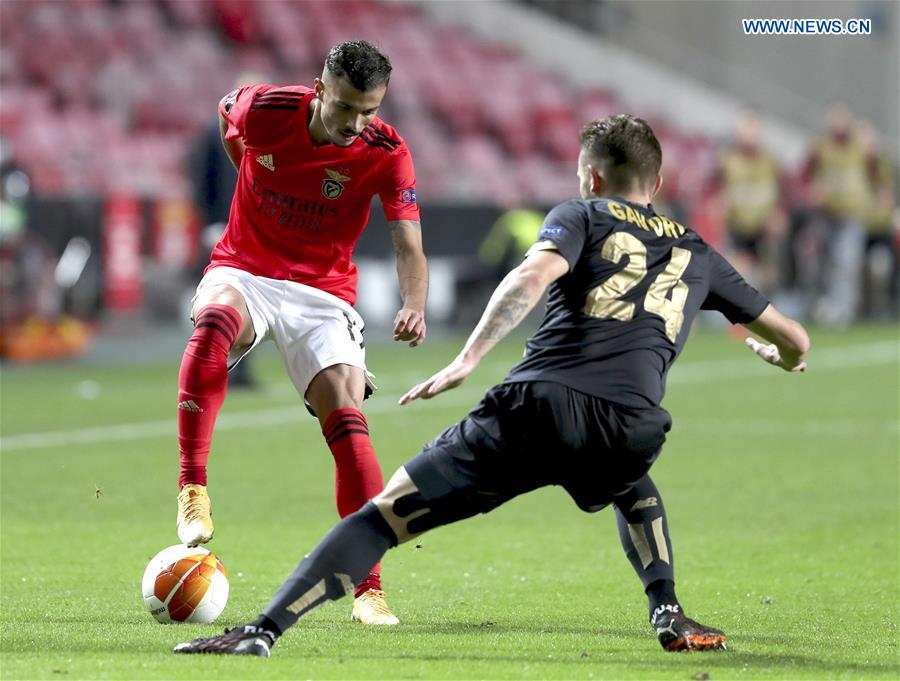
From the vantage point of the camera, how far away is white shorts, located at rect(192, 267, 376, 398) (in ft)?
20.4

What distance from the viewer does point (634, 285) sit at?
5.08 metres

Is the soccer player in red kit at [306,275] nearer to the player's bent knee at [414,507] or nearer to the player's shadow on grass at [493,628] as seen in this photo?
the player's shadow on grass at [493,628]

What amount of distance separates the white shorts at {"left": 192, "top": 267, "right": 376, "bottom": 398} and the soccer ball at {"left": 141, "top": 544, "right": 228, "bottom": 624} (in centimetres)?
83

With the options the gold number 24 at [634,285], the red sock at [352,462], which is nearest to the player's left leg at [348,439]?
the red sock at [352,462]

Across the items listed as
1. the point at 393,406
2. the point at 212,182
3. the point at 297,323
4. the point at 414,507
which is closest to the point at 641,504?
the point at 414,507

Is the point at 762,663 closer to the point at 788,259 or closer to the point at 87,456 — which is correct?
the point at 87,456

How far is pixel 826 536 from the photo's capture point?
321 inches

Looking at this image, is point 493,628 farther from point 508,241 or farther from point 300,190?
point 508,241

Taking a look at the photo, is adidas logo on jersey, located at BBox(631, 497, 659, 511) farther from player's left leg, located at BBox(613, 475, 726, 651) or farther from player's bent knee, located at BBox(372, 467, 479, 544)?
player's bent knee, located at BBox(372, 467, 479, 544)

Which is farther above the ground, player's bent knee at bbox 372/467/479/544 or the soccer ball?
player's bent knee at bbox 372/467/479/544

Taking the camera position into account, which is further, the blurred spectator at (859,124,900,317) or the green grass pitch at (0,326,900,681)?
the blurred spectator at (859,124,900,317)

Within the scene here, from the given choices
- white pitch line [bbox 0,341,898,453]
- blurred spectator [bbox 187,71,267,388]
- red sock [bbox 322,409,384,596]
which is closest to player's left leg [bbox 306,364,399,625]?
red sock [bbox 322,409,384,596]

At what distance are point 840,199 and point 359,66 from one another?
18.6 metres

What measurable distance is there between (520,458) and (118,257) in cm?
1358
